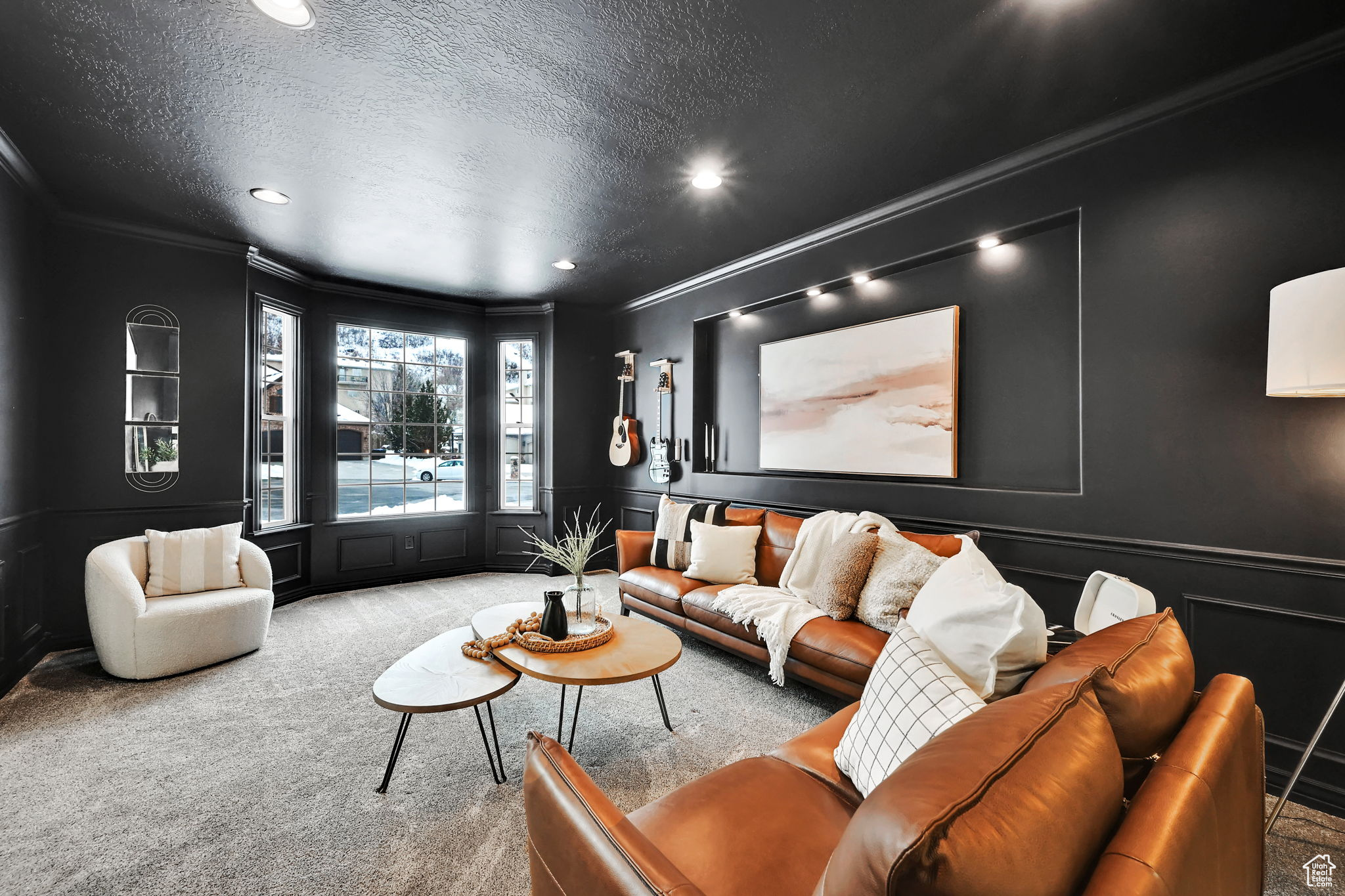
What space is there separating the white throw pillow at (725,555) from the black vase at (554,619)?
1395mm

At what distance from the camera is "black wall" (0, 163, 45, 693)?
2.96m

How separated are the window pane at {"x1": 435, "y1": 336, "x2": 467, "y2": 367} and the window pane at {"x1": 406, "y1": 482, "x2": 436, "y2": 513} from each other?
120 centimetres

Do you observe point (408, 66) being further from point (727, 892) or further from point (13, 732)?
point (13, 732)

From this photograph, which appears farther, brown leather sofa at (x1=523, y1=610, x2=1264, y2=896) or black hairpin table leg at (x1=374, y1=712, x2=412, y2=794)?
black hairpin table leg at (x1=374, y1=712, x2=412, y2=794)

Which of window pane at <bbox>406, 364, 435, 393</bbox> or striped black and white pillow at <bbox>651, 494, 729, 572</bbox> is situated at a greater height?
window pane at <bbox>406, 364, 435, 393</bbox>

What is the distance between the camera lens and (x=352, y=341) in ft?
17.1

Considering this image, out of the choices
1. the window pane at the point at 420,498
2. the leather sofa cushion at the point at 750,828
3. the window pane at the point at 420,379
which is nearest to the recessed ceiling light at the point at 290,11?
the leather sofa cushion at the point at 750,828

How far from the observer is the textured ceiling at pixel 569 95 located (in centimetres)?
193

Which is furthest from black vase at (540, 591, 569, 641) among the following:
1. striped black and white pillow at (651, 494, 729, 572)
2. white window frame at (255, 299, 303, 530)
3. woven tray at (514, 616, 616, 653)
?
white window frame at (255, 299, 303, 530)

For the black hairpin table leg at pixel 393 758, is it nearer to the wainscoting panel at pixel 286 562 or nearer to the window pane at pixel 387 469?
the wainscoting panel at pixel 286 562

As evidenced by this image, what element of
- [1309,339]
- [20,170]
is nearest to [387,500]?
[20,170]

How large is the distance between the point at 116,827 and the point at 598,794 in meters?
2.10

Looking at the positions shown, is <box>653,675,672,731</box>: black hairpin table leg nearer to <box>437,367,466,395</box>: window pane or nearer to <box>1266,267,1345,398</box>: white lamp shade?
<box>1266,267,1345,398</box>: white lamp shade


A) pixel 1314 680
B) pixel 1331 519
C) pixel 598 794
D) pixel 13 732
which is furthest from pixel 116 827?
pixel 1331 519
